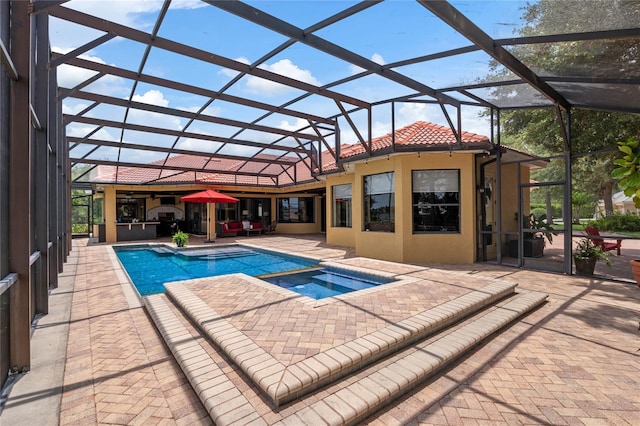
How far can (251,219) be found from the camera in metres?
20.1

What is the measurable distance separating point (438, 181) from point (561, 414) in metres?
6.99

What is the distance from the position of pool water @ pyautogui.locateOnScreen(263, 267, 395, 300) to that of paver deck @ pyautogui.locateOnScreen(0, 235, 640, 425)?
1.75 metres

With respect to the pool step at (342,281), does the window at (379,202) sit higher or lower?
higher

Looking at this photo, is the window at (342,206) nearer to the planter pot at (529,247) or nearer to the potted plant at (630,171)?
the planter pot at (529,247)

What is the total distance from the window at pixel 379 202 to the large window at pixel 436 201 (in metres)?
0.71

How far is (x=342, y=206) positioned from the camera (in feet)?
41.6

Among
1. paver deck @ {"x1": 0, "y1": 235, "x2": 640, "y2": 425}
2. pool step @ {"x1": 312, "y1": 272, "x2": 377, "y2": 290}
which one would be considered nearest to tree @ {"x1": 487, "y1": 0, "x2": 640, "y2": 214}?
paver deck @ {"x1": 0, "y1": 235, "x2": 640, "y2": 425}

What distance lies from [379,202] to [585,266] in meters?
5.21

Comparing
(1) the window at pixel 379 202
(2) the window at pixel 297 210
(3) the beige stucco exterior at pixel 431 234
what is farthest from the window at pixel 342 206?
(2) the window at pixel 297 210

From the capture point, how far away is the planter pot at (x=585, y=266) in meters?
6.84

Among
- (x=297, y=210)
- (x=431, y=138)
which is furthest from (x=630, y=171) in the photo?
(x=297, y=210)

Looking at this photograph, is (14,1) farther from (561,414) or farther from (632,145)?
(632,145)

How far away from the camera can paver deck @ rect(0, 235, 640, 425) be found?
2.30 m

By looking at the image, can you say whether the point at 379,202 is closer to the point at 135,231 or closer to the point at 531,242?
the point at 531,242
